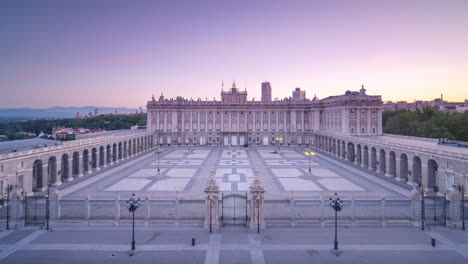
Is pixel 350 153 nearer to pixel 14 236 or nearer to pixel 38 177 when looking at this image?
pixel 38 177

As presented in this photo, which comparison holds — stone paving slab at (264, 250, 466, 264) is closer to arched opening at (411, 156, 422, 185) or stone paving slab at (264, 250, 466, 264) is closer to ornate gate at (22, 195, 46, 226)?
ornate gate at (22, 195, 46, 226)

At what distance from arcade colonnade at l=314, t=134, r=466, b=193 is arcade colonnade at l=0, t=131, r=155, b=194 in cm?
4195

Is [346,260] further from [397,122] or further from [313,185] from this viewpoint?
[397,122]

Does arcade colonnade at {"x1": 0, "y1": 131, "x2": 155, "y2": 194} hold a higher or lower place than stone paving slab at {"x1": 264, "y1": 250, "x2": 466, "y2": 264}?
higher

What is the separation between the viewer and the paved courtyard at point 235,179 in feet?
110

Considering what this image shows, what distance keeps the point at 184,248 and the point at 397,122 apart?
3166 inches

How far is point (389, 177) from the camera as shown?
42.1 m

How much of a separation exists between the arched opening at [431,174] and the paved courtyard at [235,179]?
2862 millimetres

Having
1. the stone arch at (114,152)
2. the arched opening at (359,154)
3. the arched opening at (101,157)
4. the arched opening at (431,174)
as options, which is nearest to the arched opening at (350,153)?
the arched opening at (359,154)

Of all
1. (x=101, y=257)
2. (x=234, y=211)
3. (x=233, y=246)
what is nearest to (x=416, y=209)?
(x=234, y=211)

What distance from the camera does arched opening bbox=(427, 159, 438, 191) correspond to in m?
34.3

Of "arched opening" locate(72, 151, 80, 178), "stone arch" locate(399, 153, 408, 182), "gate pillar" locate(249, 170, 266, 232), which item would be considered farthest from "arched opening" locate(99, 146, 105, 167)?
"stone arch" locate(399, 153, 408, 182)

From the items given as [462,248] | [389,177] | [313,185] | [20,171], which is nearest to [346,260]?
[462,248]

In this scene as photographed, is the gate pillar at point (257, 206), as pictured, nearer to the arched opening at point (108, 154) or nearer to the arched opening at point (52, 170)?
the arched opening at point (52, 170)
